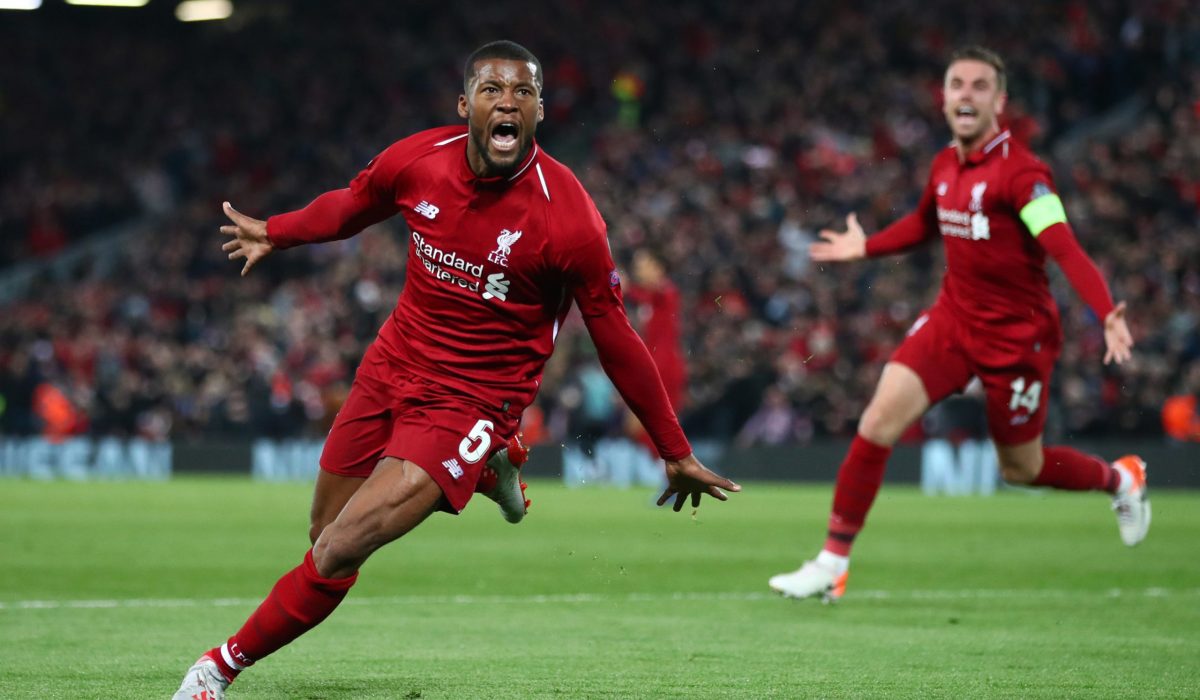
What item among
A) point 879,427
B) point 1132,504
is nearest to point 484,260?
point 879,427

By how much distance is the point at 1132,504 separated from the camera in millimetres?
9352

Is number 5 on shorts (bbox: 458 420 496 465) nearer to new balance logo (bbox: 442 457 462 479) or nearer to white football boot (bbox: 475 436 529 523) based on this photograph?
new balance logo (bbox: 442 457 462 479)

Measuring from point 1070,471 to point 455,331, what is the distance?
14.6 ft

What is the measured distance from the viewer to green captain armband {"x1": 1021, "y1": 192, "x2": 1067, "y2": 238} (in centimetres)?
790

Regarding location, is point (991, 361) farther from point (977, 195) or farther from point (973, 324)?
point (977, 195)

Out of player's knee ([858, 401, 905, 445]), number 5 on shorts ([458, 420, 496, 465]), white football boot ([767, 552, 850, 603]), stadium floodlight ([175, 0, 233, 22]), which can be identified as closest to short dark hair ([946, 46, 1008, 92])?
player's knee ([858, 401, 905, 445])

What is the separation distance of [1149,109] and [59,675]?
20.7 metres

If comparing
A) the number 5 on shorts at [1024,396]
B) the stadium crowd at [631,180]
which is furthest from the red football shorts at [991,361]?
the stadium crowd at [631,180]

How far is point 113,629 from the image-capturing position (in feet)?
24.5

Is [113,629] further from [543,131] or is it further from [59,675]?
[543,131]

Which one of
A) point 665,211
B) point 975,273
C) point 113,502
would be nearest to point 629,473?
point 665,211

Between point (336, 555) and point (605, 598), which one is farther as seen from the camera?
point (605, 598)

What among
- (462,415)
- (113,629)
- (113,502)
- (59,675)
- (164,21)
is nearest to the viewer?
(462,415)

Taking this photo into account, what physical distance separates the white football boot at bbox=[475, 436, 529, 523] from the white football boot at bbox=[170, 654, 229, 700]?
1079 mm
